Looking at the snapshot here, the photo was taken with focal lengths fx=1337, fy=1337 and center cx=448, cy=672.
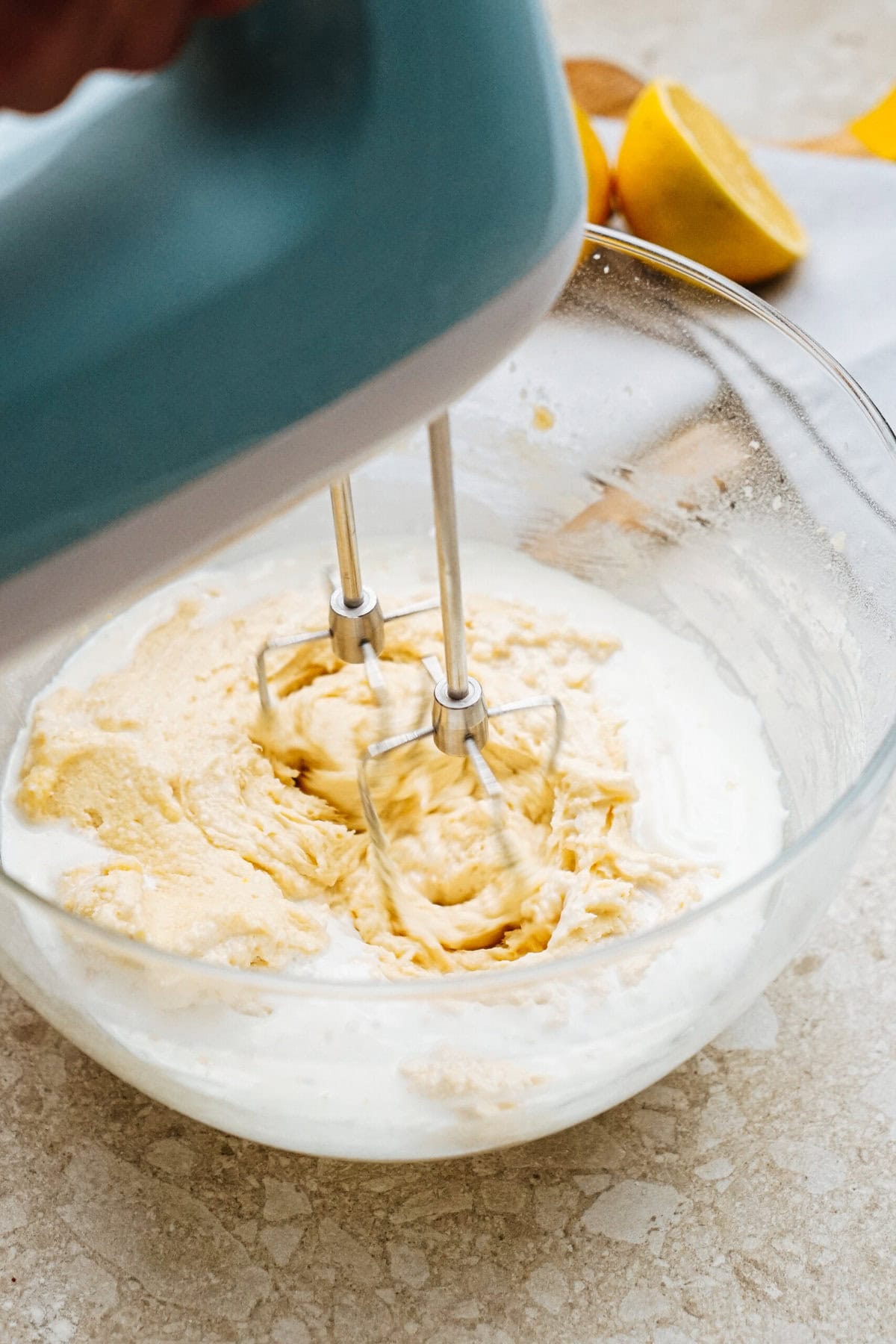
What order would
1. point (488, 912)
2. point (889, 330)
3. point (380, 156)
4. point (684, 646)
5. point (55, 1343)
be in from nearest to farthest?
1. point (380, 156)
2. point (55, 1343)
3. point (488, 912)
4. point (684, 646)
5. point (889, 330)

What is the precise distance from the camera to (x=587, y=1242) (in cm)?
61

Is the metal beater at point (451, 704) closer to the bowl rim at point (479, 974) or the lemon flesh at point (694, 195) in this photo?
the bowl rim at point (479, 974)

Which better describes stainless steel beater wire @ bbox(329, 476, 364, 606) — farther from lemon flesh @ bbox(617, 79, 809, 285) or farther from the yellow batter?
lemon flesh @ bbox(617, 79, 809, 285)

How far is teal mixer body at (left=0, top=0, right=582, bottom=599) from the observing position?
35 cm

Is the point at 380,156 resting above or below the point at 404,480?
above

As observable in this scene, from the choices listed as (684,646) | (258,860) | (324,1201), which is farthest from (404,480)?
(324,1201)

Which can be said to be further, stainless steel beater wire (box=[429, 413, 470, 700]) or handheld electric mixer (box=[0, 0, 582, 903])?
stainless steel beater wire (box=[429, 413, 470, 700])

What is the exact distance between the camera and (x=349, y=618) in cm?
73

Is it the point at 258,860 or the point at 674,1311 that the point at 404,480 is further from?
the point at 674,1311

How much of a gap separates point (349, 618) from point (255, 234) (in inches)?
15.1

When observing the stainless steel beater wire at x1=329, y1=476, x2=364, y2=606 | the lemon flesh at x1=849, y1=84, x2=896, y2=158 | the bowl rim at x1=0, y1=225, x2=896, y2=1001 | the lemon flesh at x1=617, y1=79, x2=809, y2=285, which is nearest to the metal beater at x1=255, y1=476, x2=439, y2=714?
the stainless steel beater wire at x1=329, y1=476, x2=364, y2=606

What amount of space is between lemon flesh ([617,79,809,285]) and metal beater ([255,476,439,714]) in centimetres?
41

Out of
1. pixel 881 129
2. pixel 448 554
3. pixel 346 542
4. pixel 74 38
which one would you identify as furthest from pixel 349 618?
pixel 881 129

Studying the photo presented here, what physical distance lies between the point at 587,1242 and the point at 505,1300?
5 cm
